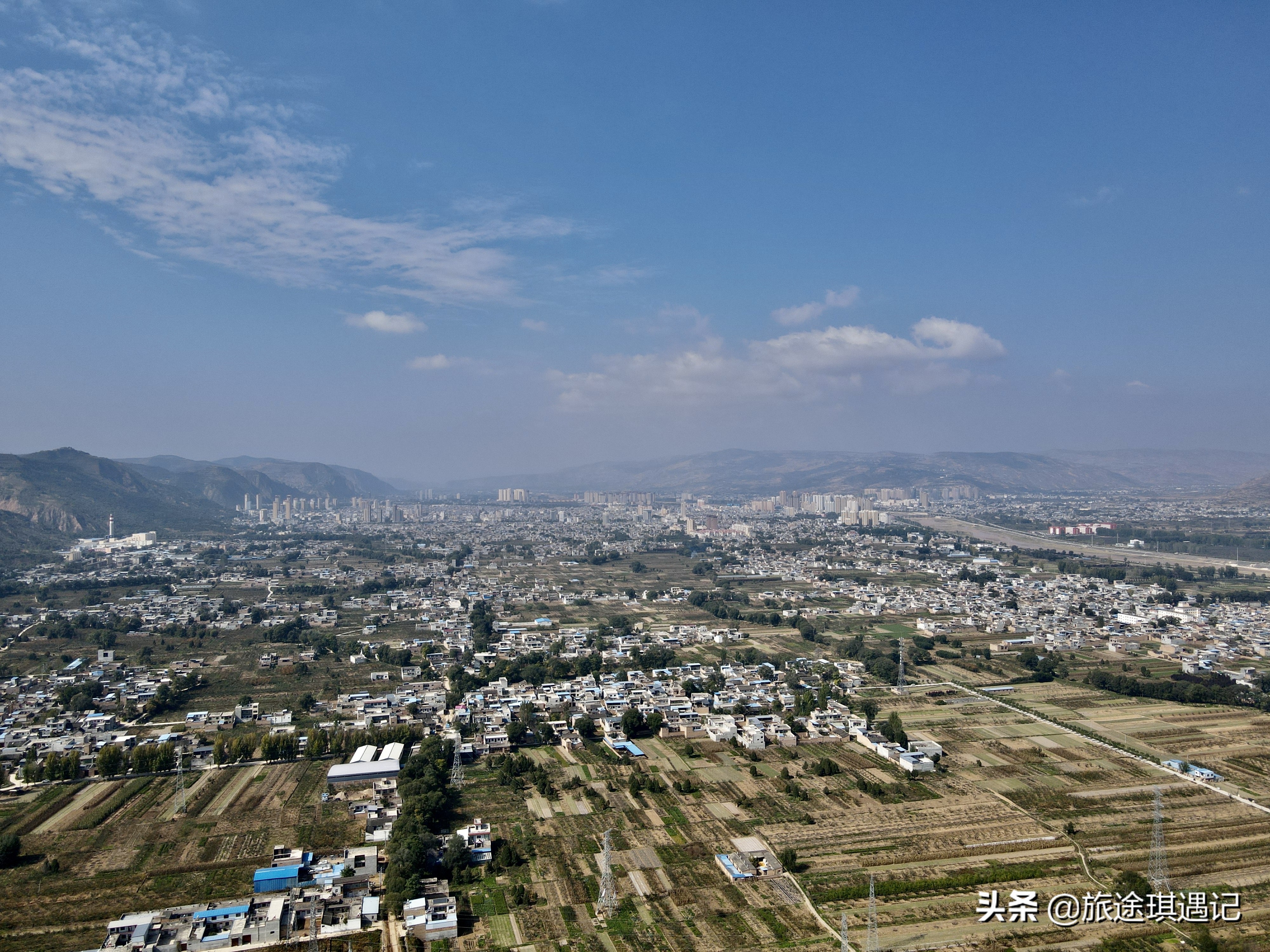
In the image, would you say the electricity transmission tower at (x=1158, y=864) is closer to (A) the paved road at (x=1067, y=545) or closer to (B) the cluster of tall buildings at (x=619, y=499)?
(A) the paved road at (x=1067, y=545)

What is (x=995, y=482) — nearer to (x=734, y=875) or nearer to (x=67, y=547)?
(x=67, y=547)

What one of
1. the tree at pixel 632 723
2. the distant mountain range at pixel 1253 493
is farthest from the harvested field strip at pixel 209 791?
the distant mountain range at pixel 1253 493

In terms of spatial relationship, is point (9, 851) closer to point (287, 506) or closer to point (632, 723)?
point (632, 723)

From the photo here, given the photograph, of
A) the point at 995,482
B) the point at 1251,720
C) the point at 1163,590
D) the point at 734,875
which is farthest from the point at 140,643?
the point at 995,482

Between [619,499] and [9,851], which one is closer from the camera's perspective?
[9,851]

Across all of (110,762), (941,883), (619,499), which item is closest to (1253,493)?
(619,499)

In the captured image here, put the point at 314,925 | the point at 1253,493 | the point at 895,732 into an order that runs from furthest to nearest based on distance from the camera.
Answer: the point at 1253,493, the point at 895,732, the point at 314,925

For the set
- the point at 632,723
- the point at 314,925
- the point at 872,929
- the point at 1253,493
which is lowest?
the point at 632,723
